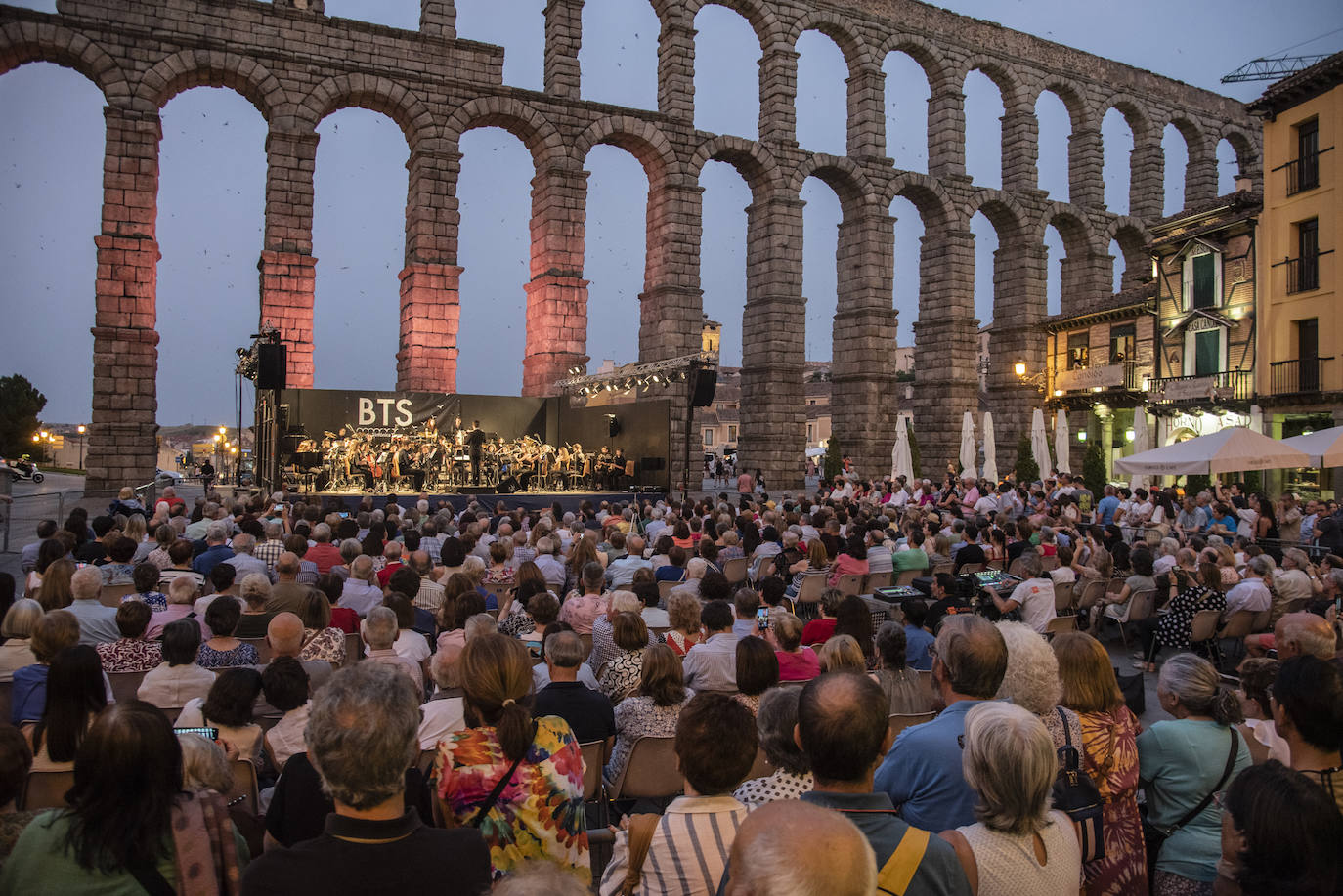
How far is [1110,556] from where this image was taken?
9.52 m

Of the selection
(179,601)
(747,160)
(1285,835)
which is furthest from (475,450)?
(1285,835)

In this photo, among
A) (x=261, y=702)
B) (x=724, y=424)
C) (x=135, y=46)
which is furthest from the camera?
(x=724, y=424)

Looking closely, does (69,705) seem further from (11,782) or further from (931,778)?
(931,778)

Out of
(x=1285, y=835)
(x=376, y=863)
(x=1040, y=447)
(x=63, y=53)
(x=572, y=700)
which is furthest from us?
(x=1040, y=447)

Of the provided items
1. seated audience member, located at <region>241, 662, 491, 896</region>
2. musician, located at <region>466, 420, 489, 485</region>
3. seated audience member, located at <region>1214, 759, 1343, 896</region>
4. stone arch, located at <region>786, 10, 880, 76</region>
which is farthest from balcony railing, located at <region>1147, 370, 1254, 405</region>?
seated audience member, located at <region>241, 662, 491, 896</region>

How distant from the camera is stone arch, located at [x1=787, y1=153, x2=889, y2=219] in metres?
28.6

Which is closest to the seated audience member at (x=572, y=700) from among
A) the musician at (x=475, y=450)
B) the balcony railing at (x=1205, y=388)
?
the musician at (x=475, y=450)

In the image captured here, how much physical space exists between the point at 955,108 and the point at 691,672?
101 feet

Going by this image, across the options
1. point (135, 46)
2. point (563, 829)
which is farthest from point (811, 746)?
point (135, 46)

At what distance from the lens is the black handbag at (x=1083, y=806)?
292 centimetres

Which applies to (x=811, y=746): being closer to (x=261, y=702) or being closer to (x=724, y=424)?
(x=261, y=702)

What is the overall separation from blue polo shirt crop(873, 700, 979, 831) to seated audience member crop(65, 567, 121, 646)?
5076 mm

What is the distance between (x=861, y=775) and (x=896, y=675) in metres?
2.25

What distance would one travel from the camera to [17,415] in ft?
172
